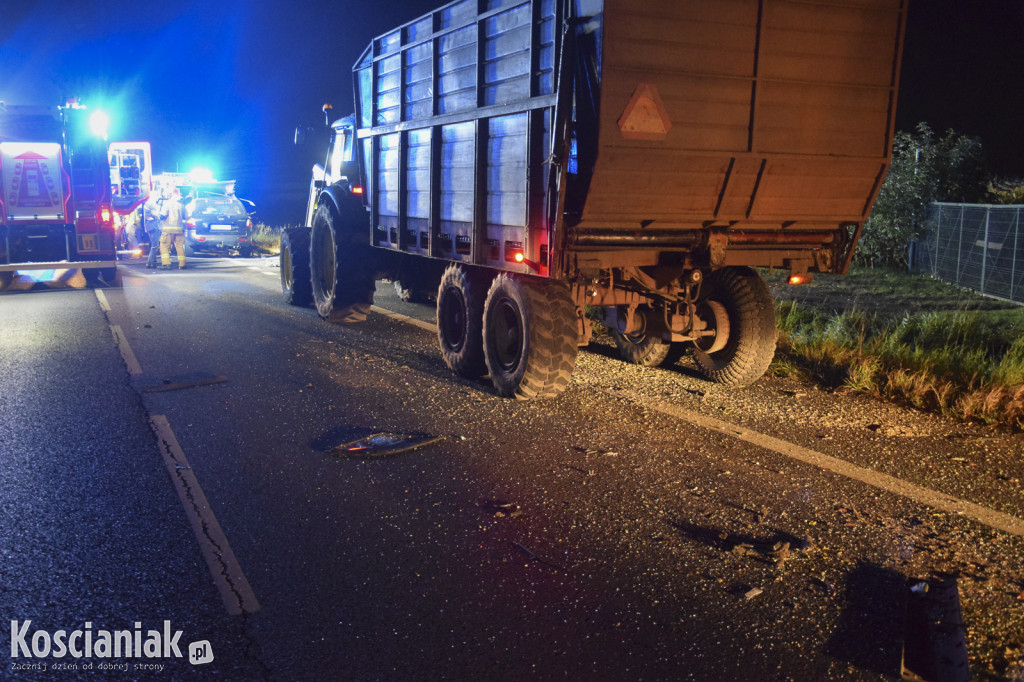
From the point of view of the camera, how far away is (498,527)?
464cm

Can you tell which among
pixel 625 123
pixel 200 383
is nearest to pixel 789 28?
pixel 625 123

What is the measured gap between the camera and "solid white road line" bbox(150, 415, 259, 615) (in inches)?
152

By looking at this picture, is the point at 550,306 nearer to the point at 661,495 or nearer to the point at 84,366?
the point at 661,495

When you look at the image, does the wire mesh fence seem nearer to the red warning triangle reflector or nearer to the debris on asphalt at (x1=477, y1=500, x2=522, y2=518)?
the red warning triangle reflector

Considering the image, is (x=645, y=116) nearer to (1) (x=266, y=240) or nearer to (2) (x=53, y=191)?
(2) (x=53, y=191)

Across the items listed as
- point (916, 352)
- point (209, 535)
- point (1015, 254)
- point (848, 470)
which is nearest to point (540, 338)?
point (848, 470)

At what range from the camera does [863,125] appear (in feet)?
22.4

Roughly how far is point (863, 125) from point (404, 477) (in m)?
4.49

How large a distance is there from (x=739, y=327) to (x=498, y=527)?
4004mm

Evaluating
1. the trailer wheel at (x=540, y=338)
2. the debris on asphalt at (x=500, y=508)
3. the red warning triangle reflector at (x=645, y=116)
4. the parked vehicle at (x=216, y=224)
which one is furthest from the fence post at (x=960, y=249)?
the parked vehicle at (x=216, y=224)

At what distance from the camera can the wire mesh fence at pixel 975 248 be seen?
13.9m

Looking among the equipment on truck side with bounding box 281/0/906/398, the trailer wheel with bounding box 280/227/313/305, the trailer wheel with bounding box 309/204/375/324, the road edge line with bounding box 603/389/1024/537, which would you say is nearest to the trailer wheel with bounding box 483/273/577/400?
the equipment on truck side with bounding box 281/0/906/398

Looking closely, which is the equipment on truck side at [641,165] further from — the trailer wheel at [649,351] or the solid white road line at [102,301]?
the solid white road line at [102,301]

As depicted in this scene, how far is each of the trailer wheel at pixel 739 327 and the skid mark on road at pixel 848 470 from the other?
1014 mm
